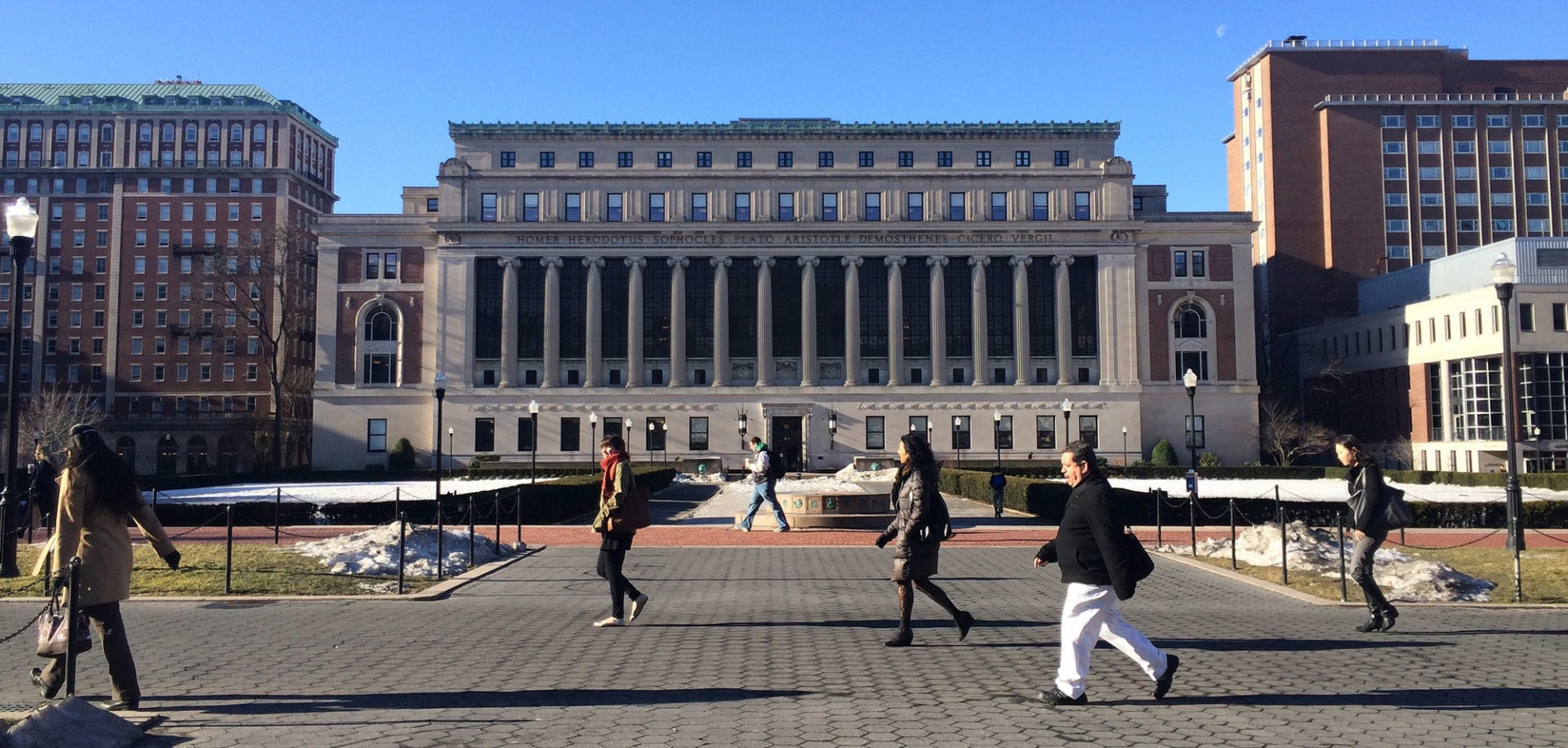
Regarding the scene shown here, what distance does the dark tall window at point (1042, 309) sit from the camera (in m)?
78.1

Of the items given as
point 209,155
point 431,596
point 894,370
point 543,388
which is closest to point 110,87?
point 209,155

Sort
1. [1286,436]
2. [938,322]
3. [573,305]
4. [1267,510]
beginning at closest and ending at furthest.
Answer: [1267,510]
[1286,436]
[938,322]
[573,305]

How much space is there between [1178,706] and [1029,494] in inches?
985

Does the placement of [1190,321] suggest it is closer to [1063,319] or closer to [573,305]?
[1063,319]

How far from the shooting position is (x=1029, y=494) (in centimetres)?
3322

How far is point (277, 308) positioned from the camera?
104438 mm

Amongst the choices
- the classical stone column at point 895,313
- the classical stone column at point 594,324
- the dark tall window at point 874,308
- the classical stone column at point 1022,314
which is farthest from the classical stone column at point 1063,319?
the classical stone column at point 594,324

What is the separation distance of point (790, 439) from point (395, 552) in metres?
59.1

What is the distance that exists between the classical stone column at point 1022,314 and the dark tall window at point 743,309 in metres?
17.8

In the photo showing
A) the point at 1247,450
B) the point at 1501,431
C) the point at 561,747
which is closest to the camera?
the point at 561,747

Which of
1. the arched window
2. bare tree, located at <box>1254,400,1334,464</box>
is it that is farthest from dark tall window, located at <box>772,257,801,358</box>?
bare tree, located at <box>1254,400,1334,464</box>

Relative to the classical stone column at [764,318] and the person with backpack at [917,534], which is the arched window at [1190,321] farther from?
the person with backpack at [917,534]

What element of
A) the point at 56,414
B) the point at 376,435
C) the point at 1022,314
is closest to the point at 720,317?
the point at 1022,314

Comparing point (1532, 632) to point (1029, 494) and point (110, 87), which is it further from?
point (110, 87)
